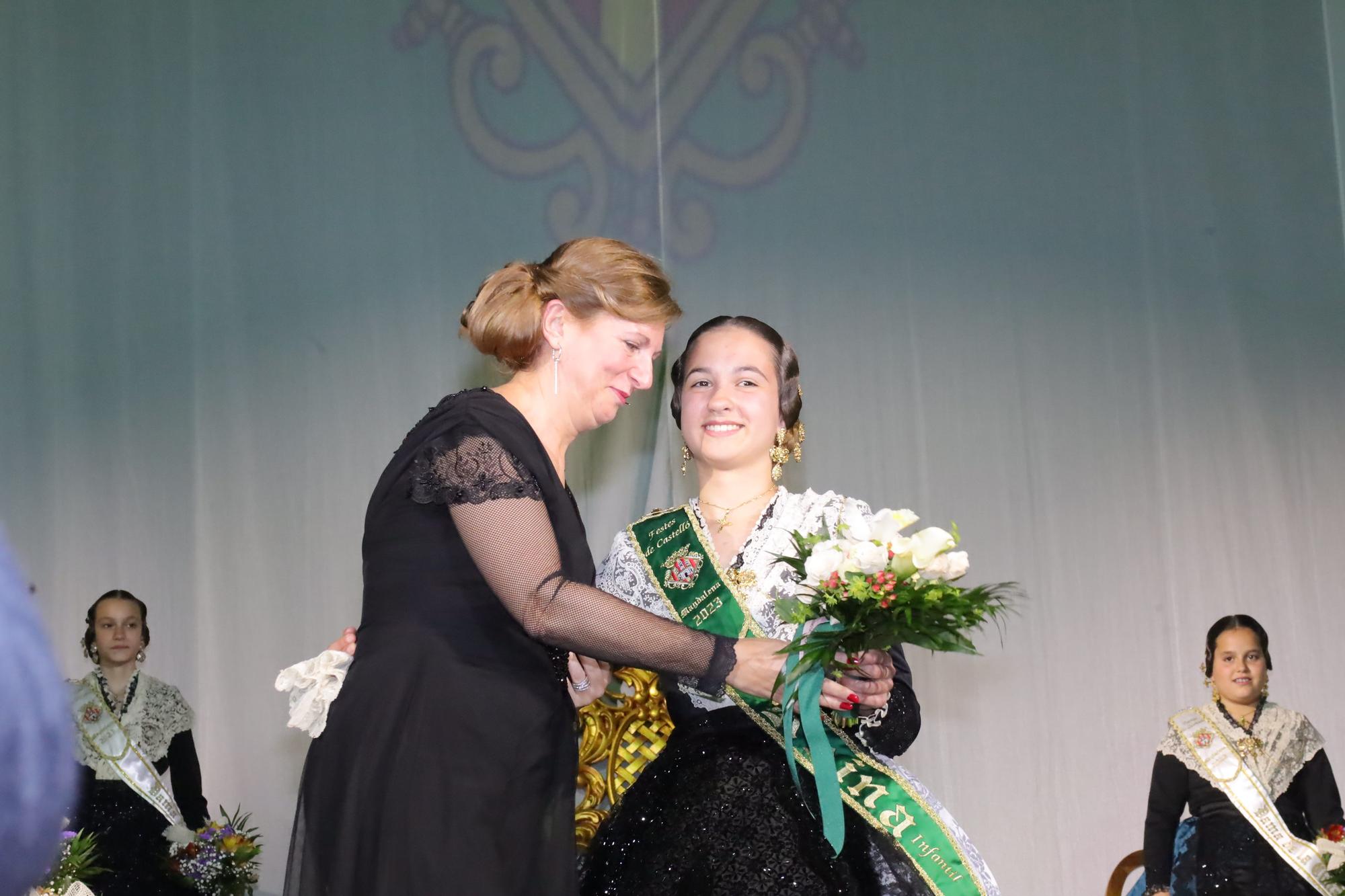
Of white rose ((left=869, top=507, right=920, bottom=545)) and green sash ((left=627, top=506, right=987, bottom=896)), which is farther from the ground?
white rose ((left=869, top=507, right=920, bottom=545))

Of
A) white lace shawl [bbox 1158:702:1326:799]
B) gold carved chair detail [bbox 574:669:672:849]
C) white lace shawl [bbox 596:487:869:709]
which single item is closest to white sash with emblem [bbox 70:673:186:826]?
gold carved chair detail [bbox 574:669:672:849]

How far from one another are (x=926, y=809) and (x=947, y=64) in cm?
314

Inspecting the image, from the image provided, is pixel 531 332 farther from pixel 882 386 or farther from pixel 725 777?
pixel 882 386

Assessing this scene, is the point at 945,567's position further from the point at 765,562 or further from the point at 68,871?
the point at 68,871

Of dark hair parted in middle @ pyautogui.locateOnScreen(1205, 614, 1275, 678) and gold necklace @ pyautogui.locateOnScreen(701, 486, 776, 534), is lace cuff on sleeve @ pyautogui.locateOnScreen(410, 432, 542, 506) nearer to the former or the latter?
gold necklace @ pyautogui.locateOnScreen(701, 486, 776, 534)

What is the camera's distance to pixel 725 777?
212 cm

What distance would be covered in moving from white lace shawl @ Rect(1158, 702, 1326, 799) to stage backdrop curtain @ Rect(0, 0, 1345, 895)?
53 centimetres

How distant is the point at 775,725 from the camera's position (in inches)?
87.0

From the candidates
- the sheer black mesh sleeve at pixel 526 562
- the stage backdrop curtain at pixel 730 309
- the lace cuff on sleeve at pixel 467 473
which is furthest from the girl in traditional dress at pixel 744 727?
the stage backdrop curtain at pixel 730 309

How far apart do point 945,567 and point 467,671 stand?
670 mm

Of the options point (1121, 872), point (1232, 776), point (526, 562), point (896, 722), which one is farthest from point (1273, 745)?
point (526, 562)

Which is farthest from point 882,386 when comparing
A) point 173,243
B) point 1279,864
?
point 173,243

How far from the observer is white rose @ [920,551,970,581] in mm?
1954

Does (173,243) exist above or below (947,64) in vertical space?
below
